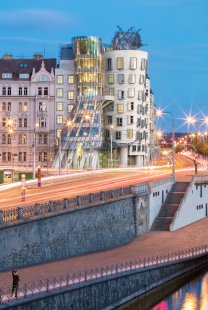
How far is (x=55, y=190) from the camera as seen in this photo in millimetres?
67688

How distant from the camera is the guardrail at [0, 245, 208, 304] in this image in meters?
36.8

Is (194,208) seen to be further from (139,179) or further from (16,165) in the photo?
(16,165)

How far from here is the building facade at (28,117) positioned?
393 feet

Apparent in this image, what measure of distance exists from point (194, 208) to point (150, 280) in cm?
2835

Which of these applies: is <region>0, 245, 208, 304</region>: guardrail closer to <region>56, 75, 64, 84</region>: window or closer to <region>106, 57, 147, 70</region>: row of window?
<region>56, 75, 64, 84</region>: window

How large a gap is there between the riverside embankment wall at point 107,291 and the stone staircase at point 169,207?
14021 mm

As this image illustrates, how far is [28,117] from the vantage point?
120000 mm

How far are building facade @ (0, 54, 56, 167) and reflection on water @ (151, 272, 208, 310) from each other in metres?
70.0


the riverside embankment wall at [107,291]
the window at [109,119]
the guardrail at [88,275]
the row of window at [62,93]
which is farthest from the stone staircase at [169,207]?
the window at [109,119]

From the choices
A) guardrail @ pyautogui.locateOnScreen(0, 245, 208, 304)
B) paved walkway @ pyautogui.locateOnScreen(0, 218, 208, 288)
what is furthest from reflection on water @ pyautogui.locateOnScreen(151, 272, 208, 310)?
paved walkway @ pyautogui.locateOnScreen(0, 218, 208, 288)

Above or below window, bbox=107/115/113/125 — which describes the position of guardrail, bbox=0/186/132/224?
below

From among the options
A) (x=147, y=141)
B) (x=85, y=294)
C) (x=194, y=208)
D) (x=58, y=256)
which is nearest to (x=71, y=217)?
(x=58, y=256)

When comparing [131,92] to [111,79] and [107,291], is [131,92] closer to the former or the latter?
[111,79]

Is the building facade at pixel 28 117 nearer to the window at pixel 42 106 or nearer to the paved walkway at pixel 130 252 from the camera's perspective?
the window at pixel 42 106
